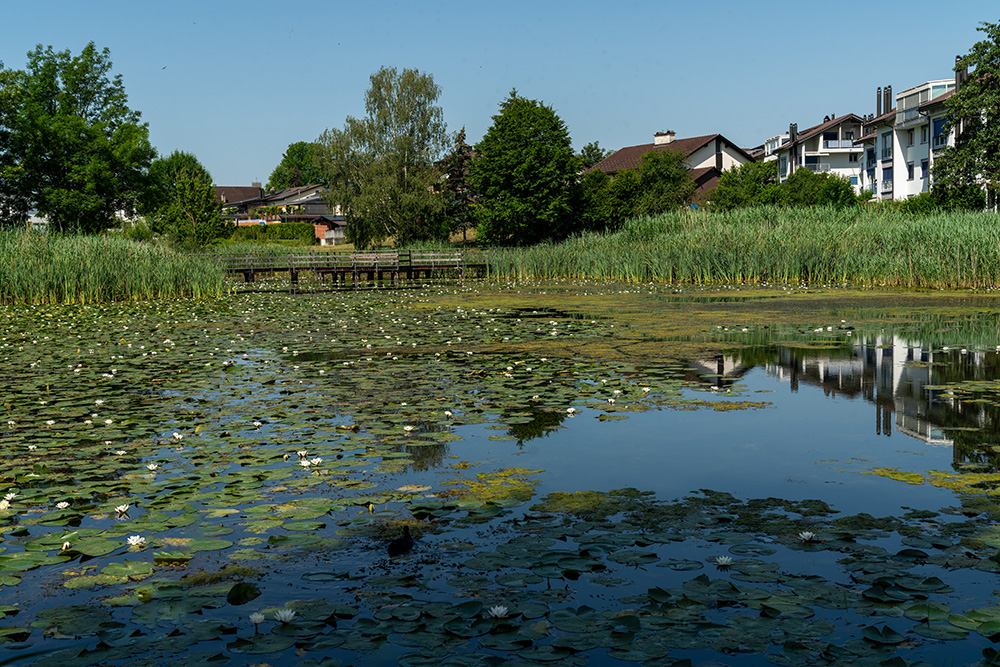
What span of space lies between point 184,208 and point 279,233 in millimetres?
34068

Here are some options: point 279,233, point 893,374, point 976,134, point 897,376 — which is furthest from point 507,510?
point 279,233

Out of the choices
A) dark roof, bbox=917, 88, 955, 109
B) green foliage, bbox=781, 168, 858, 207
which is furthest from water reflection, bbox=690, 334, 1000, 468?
green foliage, bbox=781, 168, 858, 207

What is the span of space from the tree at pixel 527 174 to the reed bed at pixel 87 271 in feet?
108

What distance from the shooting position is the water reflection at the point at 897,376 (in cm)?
687

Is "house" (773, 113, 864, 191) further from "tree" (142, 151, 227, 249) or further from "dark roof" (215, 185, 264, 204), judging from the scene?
"dark roof" (215, 185, 264, 204)

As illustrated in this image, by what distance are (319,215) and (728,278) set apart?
94384mm

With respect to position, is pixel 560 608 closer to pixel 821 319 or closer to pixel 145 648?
pixel 145 648

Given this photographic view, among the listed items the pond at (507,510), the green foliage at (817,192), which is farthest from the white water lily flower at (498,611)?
the green foliage at (817,192)

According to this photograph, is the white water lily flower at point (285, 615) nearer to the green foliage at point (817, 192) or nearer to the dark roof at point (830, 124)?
the green foliage at point (817, 192)

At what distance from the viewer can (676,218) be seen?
36812 millimetres

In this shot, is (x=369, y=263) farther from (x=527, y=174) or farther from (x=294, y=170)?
(x=294, y=170)

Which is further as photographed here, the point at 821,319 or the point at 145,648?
the point at 821,319

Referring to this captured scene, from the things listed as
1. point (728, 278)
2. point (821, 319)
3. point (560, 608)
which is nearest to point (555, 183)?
point (728, 278)

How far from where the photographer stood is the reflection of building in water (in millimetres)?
7297
